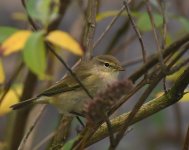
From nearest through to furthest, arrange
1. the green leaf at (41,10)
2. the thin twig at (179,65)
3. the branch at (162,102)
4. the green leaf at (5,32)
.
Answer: the thin twig at (179,65) → the branch at (162,102) → the green leaf at (41,10) → the green leaf at (5,32)

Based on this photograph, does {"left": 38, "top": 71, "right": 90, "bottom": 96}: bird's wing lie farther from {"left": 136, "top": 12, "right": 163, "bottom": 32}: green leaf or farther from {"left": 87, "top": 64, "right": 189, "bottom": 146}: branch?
{"left": 87, "top": 64, "right": 189, "bottom": 146}: branch

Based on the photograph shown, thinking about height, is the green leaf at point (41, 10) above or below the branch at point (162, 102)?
above

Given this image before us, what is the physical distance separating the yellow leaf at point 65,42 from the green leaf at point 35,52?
12cm

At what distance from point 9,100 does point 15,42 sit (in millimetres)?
656

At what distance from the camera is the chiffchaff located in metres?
3.26

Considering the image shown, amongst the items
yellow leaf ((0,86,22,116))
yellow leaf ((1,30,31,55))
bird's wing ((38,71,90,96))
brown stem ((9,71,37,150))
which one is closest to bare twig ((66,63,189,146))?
yellow leaf ((1,30,31,55))

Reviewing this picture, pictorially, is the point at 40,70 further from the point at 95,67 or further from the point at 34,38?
the point at 95,67

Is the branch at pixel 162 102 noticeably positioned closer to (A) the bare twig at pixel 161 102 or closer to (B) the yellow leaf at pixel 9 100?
(A) the bare twig at pixel 161 102

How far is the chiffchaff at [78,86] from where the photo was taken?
3.26 metres

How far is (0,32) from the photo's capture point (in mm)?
2951

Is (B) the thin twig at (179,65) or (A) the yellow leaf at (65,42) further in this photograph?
(A) the yellow leaf at (65,42)

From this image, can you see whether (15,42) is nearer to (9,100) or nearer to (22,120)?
(9,100)

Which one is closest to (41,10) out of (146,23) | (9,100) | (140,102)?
(146,23)

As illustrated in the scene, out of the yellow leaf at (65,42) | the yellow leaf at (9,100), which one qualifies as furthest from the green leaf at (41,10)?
the yellow leaf at (9,100)
